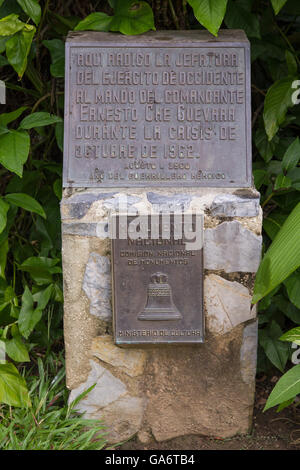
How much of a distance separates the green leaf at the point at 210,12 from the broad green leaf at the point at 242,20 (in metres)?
0.45

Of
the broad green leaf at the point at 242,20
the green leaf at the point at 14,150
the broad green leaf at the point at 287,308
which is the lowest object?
the broad green leaf at the point at 287,308

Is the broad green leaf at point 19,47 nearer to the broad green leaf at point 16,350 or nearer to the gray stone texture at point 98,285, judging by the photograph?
the gray stone texture at point 98,285

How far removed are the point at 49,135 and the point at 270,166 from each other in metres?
1.19

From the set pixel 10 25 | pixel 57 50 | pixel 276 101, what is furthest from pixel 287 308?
pixel 10 25

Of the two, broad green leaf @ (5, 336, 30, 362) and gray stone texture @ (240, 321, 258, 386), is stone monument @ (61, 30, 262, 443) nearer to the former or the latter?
gray stone texture @ (240, 321, 258, 386)

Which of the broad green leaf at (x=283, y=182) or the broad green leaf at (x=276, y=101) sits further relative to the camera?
the broad green leaf at (x=276, y=101)

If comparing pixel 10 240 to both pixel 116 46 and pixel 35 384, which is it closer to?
pixel 35 384

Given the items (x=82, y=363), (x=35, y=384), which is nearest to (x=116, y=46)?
(x=82, y=363)

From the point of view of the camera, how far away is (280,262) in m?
1.87

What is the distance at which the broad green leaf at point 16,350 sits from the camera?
2572mm

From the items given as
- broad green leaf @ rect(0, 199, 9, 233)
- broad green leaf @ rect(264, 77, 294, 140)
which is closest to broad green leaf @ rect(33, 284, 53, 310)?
broad green leaf @ rect(0, 199, 9, 233)

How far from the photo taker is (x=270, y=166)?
2812 millimetres

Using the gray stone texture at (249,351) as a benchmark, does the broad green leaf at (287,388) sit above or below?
above

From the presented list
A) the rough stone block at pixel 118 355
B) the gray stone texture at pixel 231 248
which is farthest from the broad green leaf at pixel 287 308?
the rough stone block at pixel 118 355
